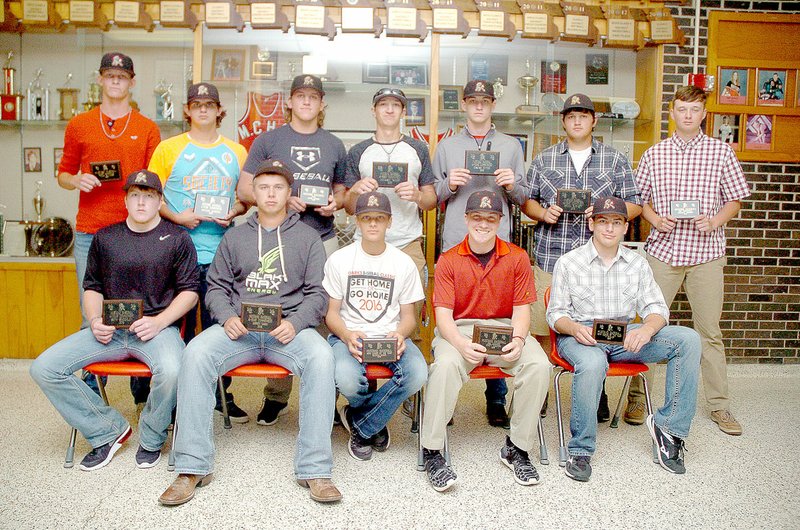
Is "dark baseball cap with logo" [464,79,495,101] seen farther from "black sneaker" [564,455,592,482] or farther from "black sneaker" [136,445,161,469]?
"black sneaker" [136,445,161,469]

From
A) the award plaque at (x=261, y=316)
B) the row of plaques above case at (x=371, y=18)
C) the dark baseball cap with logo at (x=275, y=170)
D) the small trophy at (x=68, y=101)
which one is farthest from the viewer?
the small trophy at (x=68, y=101)

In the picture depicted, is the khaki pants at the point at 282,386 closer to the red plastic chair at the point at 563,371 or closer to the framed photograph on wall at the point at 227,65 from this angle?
the red plastic chair at the point at 563,371

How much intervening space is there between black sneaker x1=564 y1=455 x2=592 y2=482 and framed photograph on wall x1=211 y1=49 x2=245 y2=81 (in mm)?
3474

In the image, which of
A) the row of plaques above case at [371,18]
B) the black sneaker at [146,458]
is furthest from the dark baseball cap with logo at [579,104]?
the black sneaker at [146,458]

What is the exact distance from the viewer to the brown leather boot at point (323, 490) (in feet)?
8.37

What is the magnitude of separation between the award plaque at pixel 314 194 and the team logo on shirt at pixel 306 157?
16cm

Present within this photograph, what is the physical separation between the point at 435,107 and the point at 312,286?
2.09 metres

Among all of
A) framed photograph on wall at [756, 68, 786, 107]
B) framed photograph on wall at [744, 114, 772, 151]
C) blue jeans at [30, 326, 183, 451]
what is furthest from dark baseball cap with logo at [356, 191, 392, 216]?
framed photograph on wall at [756, 68, 786, 107]

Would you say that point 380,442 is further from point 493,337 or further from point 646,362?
point 646,362

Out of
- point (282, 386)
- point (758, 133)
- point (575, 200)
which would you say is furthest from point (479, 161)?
point (758, 133)

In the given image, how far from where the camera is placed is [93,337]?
9.63ft

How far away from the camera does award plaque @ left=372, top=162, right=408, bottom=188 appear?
3.24 meters

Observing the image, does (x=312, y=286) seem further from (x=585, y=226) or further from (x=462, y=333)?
(x=585, y=226)

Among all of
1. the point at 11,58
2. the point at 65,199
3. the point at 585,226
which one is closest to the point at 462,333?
the point at 585,226
